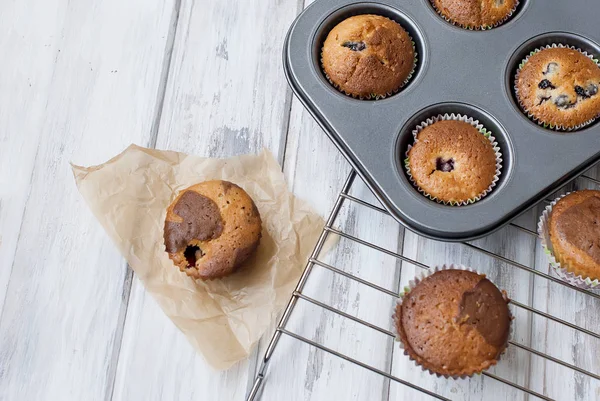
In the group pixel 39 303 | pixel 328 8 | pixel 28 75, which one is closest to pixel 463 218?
pixel 328 8

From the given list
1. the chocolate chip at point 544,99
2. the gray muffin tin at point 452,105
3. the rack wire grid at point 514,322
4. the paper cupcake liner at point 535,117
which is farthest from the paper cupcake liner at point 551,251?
the chocolate chip at point 544,99

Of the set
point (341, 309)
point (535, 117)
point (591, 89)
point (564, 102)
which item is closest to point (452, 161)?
point (535, 117)

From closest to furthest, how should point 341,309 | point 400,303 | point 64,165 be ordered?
1. point 400,303
2. point 341,309
3. point 64,165

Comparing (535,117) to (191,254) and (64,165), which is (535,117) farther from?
(64,165)

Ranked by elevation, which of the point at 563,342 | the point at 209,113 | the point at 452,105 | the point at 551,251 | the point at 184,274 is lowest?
the point at 563,342

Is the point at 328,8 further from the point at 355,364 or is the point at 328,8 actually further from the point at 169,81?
the point at 355,364

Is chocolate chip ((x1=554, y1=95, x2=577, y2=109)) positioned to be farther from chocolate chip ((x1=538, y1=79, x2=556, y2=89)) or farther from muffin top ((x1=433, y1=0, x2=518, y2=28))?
muffin top ((x1=433, y1=0, x2=518, y2=28))

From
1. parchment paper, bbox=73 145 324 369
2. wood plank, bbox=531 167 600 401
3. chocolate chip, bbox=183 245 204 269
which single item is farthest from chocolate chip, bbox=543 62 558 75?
chocolate chip, bbox=183 245 204 269
